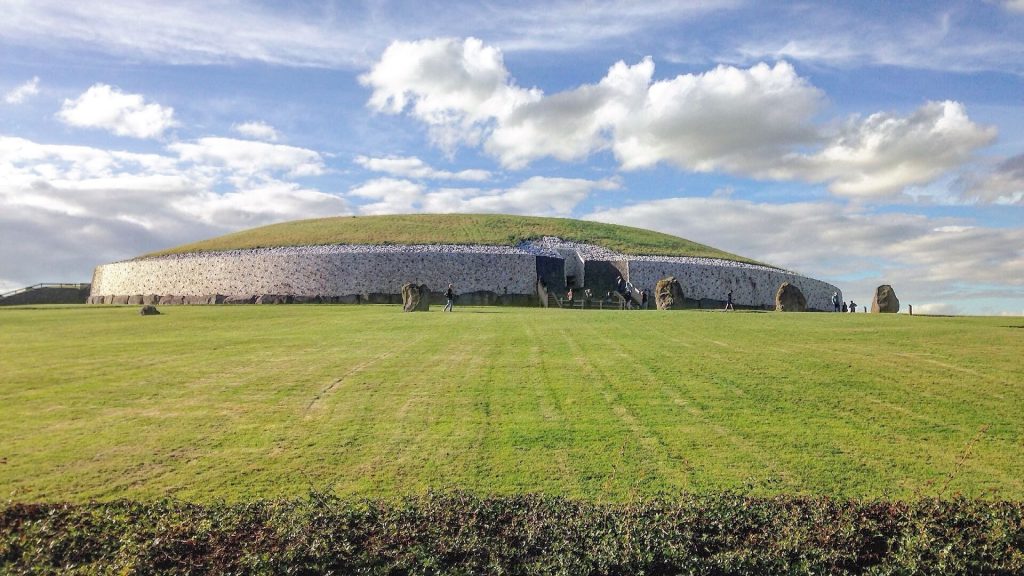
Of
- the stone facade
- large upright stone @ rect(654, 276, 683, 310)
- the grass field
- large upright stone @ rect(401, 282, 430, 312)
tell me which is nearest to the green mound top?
the stone facade

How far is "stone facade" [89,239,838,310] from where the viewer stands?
188 feet

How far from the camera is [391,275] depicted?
191 feet

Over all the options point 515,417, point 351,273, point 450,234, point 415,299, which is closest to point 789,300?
point 415,299

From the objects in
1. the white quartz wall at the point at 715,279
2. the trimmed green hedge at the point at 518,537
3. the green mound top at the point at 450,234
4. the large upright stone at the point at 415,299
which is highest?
the green mound top at the point at 450,234

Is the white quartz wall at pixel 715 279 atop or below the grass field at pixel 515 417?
atop

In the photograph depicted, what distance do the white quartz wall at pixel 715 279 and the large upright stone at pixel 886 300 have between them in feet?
77.6

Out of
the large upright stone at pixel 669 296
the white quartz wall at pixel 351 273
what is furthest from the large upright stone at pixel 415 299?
the white quartz wall at pixel 351 273

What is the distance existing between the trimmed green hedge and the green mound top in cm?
5942

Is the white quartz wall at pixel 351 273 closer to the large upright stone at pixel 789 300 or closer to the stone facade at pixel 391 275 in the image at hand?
the stone facade at pixel 391 275

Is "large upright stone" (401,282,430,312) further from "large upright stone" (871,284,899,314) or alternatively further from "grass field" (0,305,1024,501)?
"large upright stone" (871,284,899,314)

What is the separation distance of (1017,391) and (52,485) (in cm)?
1646

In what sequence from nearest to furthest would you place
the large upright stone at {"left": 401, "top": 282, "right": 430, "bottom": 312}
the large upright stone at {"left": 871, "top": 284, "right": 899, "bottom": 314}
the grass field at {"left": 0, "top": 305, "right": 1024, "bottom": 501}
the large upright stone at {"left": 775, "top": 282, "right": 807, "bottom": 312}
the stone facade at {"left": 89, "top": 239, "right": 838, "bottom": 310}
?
the grass field at {"left": 0, "top": 305, "right": 1024, "bottom": 501} < the large upright stone at {"left": 401, "top": 282, "right": 430, "bottom": 312} < the large upright stone at {"left": 871, "top": 284, "right": 899, "bottom": 314} < the large upright stone at {"left": 775, "top": 282, "right": 807, "bottom": 312} < the stone facade at {"left": 89, "top": 239, "right": 838, "bottom": 310}

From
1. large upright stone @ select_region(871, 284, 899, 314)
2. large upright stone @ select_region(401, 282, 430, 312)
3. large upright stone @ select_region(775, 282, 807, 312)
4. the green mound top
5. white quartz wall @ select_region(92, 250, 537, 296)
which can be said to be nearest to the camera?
large upright stone @ select_region(401, 282, 430, 312)

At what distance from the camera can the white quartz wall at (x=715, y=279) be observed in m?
60.8
